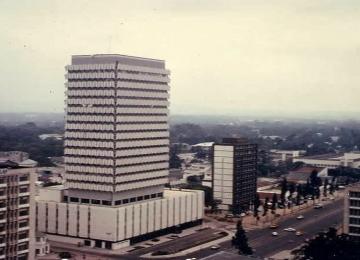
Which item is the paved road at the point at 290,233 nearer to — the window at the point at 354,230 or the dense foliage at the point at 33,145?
the window at the point at 354,230

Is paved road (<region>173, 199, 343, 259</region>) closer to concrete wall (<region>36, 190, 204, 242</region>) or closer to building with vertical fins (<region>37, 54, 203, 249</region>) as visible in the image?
concrete wall (<region>36, 190, 204, 242</region>)

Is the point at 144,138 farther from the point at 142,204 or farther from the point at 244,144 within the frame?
the point at 244,144

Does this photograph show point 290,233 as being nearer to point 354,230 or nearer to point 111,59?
point 354,230

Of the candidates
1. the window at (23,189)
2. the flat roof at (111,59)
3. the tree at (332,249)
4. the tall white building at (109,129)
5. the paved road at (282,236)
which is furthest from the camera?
the flat roof at (111,59)

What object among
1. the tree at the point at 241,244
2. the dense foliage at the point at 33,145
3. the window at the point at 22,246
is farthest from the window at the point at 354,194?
the dense foliage at the point at 33,145

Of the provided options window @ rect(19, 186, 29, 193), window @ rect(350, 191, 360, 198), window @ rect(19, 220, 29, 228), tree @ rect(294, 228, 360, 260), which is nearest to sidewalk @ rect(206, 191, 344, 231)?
window @ rect(350, 191, 360, 198)

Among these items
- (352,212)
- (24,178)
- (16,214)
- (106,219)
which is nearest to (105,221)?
(106,219)
